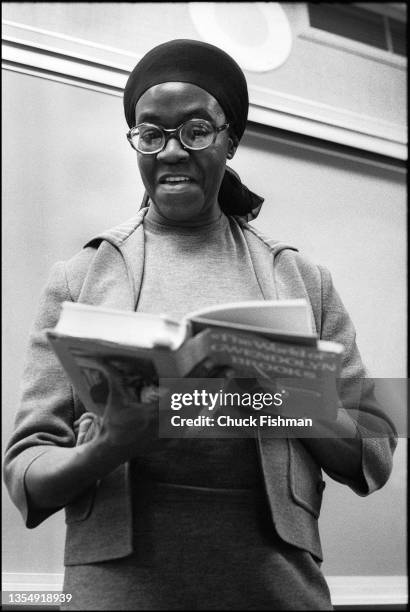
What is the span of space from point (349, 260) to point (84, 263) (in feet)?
4.94

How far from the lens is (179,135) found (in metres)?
0.98

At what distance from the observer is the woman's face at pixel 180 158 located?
985mm

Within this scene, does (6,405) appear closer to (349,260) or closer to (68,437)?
(68,437)

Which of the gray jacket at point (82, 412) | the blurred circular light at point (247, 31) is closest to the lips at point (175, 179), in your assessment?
the gray jacket at point (82, 412)

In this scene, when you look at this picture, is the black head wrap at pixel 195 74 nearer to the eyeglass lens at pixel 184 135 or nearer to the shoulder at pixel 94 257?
the eyeglass lens at pixel 184 135

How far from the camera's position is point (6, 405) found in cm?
170

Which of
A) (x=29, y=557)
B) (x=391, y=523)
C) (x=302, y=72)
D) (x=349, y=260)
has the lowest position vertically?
(x=29, y=557)

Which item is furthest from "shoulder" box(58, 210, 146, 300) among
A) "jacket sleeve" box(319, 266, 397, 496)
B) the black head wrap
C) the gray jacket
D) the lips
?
"jacket sleeve" box(319, 266, 397, 496)

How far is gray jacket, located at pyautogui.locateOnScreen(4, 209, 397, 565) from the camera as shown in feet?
2.72

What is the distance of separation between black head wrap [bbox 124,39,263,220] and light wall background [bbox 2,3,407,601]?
82cm

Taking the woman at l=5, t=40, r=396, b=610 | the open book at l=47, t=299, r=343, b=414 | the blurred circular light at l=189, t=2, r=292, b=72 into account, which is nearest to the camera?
the open book at l=47, t=299, r=343, b=414

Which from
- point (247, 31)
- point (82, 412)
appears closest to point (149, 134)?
point (82, 412)

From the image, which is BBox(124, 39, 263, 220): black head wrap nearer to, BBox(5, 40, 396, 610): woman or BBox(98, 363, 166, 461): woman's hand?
BBox(5, 40, 396, 610): woman

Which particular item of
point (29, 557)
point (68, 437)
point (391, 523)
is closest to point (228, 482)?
point (68, 437)
